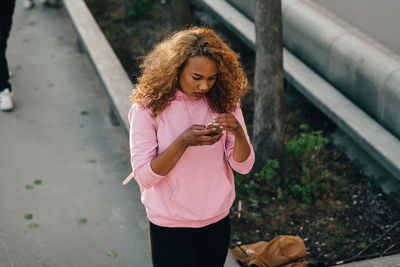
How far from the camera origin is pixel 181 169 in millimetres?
2672

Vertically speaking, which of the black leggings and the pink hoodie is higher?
the pink hoodie

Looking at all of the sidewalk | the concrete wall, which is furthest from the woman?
the concrete wall

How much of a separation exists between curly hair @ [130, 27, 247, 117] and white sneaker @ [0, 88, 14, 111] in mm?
3880

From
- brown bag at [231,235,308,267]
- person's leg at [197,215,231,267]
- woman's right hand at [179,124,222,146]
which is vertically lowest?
brown bag at [231,235,308,267]

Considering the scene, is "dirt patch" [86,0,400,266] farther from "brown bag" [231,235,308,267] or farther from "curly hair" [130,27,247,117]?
"curly hair" [130,27,247,117]

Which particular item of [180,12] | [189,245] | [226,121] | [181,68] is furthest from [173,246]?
[180,12]

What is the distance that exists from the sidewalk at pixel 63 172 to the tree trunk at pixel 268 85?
1.24 meters

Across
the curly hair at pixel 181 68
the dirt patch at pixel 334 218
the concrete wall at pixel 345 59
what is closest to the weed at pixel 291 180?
the dirt patch at pixel 334 218

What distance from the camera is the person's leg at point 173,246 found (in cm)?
278

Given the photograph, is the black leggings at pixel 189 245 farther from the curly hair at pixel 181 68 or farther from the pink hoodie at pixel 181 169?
the curly hair at pixel 181 68

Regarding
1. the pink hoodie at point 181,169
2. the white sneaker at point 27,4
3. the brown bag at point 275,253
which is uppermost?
the pink hoodie at point 181,169

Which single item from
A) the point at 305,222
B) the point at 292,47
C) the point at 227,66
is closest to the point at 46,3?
the point at 292,47

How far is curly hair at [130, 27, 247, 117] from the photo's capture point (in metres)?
2.54

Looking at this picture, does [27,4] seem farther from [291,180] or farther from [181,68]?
[181,68]
